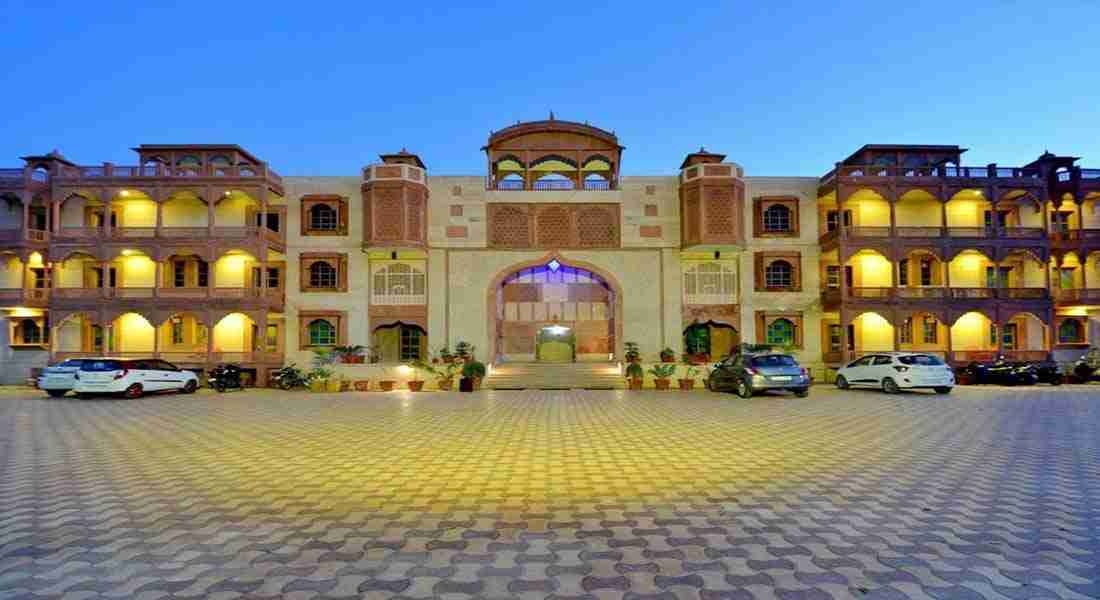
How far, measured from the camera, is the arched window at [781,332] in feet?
78.6

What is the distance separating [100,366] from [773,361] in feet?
69.9

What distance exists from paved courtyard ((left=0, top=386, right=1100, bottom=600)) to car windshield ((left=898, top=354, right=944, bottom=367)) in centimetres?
639

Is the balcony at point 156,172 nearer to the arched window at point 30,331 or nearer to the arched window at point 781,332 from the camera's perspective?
the arched window at point 30,331

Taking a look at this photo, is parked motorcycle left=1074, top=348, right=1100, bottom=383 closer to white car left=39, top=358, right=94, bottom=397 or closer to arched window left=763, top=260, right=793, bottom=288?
arched window left=763, top=260, right=793, bottom=288

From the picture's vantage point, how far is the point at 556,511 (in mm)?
4961

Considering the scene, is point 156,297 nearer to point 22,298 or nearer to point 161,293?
point 161,293

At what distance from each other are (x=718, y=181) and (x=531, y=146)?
897 centimetres

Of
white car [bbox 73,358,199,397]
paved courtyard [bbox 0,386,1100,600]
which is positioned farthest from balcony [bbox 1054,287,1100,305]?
white car [bbox 73,358,199,397]

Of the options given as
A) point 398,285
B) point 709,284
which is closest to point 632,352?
point 709,284

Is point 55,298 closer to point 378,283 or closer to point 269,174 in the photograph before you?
point 269,174

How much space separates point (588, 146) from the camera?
25016mm

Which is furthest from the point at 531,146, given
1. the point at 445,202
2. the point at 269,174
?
the point at 269,174

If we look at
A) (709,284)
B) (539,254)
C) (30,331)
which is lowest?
(30,331)

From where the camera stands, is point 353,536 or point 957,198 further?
point 957,198
